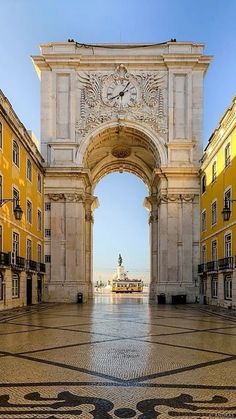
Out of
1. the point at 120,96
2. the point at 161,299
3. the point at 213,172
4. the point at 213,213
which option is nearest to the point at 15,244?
the point at 161,299

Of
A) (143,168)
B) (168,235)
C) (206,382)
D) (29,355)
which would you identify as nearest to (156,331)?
(29,355)

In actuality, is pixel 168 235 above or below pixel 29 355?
above

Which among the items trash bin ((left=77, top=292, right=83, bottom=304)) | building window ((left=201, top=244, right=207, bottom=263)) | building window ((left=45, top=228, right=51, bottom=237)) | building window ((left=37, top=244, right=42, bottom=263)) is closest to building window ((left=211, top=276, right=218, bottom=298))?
building window ((left=201, top=244, right=207, bottom=263))

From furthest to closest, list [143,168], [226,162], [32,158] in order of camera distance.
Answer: [143,168]
[32,158]
[226,162]

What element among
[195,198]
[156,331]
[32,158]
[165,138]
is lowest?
[156,331]

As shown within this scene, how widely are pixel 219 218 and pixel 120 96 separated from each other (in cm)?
1606

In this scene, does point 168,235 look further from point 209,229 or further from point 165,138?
point 165,138

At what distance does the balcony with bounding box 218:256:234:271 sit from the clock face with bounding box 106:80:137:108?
18.2 metres

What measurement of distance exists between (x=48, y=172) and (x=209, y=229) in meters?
14.9

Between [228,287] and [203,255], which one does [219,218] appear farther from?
[203,255]

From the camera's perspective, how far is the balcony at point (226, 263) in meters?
28.1

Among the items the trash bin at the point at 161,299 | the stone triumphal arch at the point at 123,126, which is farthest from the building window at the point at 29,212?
the trash bin at the point at 161,299

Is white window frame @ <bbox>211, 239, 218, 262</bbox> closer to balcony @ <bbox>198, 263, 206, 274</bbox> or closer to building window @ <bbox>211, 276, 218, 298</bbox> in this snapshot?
Answer: building window @ <bbox>211, 276, 218, 298</bbox>

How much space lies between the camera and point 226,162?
3012cm
